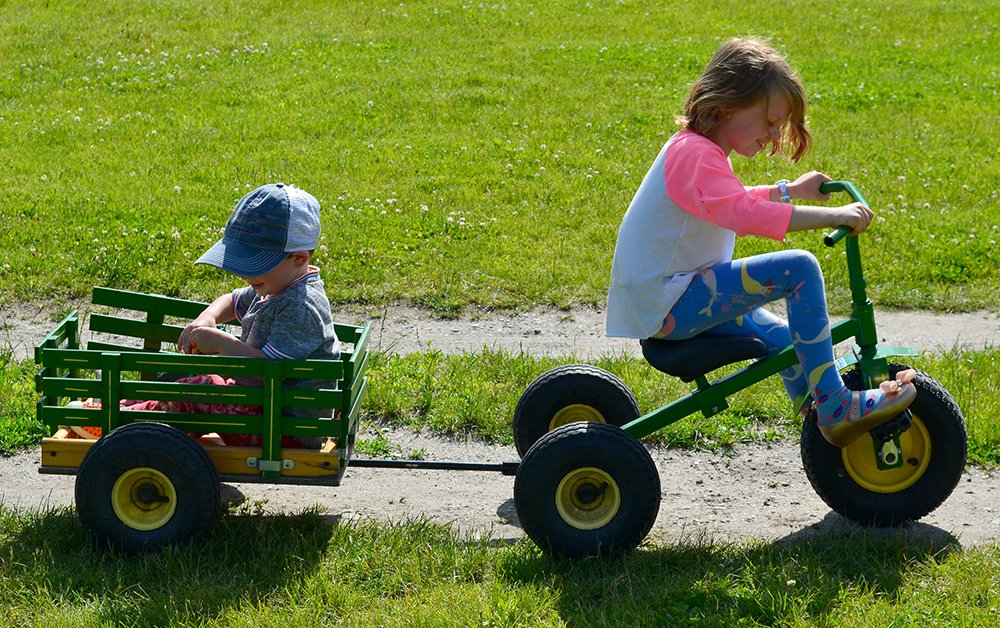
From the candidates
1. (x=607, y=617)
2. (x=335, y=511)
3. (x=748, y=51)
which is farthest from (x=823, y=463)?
(x=335, y=511)

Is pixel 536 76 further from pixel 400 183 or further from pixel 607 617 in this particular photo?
pixel 607 617

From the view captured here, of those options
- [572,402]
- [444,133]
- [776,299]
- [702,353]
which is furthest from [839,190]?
[444,133]

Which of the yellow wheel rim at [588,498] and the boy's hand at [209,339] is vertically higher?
the boy's hand at [209,339]

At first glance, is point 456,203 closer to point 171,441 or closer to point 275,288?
point 275,288

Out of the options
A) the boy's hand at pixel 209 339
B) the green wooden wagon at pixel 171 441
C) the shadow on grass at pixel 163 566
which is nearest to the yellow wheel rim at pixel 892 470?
the green wooden wagon at pixel 171 441

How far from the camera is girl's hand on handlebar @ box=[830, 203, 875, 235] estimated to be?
3.87 metres

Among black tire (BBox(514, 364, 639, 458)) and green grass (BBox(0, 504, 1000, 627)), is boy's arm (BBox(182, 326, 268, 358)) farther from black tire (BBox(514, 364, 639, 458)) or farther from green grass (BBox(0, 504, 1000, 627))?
black tire (BBox(514, 364, 639, 458))

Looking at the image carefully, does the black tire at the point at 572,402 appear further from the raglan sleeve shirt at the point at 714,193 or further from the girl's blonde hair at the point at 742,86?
the girl's blonde hair at the point at 742,86

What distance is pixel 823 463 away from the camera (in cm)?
427

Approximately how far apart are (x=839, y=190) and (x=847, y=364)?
0.64 meters

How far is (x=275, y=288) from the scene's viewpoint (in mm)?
4191

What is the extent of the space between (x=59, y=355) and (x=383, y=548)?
4.36 ft

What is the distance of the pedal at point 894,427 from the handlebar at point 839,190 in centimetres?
65

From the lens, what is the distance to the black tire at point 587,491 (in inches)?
157
